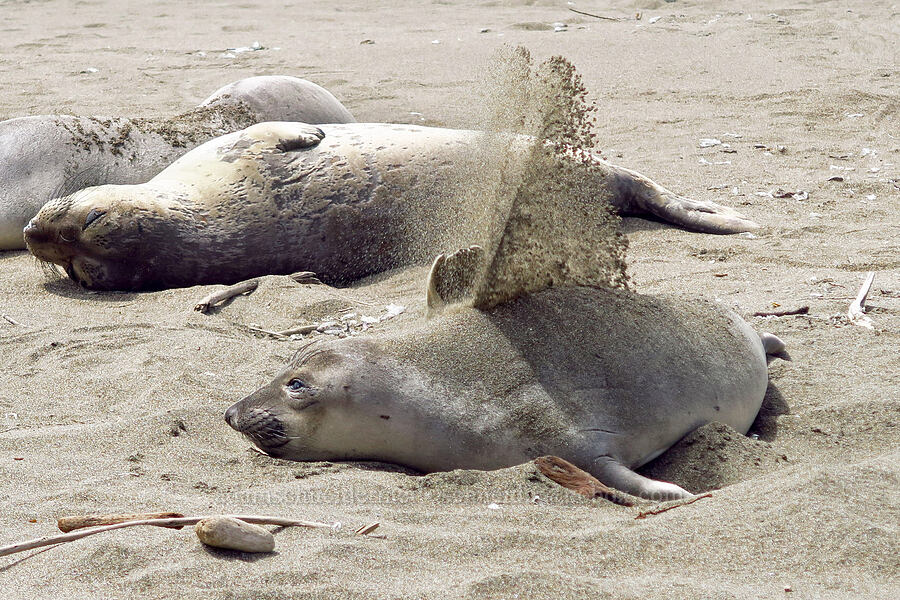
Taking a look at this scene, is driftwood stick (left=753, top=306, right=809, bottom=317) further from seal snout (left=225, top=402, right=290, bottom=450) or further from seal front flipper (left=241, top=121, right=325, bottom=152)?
seal front flipper (left=241, top=121, right=325, bottom=152)

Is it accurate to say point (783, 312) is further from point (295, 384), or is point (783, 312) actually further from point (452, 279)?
point (295, 384)

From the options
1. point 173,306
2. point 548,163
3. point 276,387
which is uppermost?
point 548,163

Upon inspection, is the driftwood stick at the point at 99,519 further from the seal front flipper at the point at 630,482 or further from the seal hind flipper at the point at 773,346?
the seal hind flipper at the point at 773,346

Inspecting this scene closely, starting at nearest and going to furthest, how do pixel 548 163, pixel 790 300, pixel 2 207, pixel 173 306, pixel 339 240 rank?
1. pixel 548 163
2. pixel 790 300
3. pixel 173 306
4. pixel 339 240
5. pixel 2 207

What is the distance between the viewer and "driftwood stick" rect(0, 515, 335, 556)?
2.27 m

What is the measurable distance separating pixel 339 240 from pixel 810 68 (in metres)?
6.20

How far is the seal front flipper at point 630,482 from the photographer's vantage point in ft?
9.48

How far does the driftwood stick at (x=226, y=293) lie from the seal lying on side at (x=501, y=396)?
1715mm

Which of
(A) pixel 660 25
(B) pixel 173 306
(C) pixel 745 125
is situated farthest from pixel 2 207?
(A) pixel 660 25

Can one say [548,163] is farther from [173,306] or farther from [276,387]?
[173,306]

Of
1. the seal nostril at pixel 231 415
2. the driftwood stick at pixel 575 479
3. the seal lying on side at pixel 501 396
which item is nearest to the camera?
the driftwood stick at pixel 575 479

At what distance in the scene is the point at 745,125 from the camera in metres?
8.09

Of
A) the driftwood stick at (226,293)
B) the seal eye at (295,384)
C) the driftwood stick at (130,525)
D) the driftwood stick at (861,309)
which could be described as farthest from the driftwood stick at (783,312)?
the driftwood stick at (130,525)

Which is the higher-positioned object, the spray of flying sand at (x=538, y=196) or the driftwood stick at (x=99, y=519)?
the spray of flying sand at (x=538, y=196)
